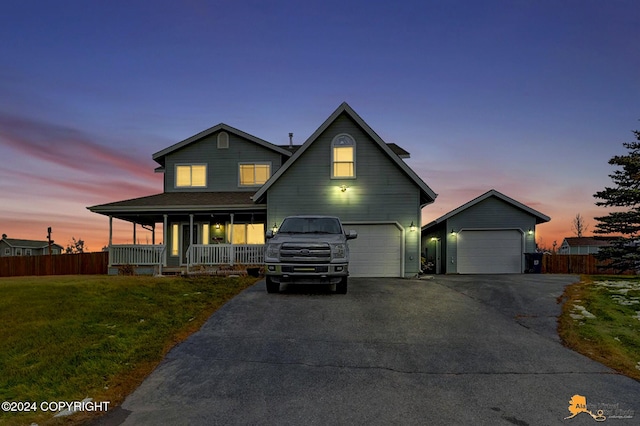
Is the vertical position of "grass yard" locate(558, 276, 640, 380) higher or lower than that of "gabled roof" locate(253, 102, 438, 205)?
lower

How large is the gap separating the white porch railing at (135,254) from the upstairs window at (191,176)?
4343 millimetres

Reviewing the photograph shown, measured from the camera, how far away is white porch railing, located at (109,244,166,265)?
18719 mm

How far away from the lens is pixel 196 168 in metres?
21.5

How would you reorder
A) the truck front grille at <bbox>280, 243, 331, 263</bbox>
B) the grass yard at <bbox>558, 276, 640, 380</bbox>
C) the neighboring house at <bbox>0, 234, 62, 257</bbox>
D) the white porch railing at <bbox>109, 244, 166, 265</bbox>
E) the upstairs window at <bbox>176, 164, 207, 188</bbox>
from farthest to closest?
1. the neighboring house at <bbox>0, 234, 62, 257</bbox>
2. the upstairs window at <bbox>176, 164, 207, 188</bbox>
3. the white porch railing at <bbox>109, 244, 166, 265</bbox>
4. the truck front grille at <bbox>280, 243, 331, 263</bbox>
5. the grass yard at <bbox>558, 276, 640, 380</bbox>

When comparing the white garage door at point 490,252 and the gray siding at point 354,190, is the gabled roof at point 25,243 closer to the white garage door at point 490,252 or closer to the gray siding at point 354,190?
the gray siding at point 354,190

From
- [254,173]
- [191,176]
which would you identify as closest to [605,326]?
[254,173]

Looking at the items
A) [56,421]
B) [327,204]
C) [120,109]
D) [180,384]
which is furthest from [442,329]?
[120,109]

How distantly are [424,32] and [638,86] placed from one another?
1099cm

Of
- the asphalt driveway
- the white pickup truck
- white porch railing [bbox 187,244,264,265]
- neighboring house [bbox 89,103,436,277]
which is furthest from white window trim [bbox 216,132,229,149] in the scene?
the asphalt driveway

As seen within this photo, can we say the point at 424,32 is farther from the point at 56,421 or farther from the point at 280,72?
the point at 56,421

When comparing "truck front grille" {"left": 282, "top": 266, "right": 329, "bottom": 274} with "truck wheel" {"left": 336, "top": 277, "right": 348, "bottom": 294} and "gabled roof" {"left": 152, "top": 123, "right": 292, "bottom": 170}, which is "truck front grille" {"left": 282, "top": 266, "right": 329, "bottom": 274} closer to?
"truck wheel" {"left": 336, "top": 277, "right": 348, "bottom": 294}

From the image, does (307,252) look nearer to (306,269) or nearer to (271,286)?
(306,269)

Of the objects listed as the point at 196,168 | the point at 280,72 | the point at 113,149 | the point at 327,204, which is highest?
the point at 280,72

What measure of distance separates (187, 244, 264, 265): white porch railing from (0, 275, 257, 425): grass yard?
15.6 feet
